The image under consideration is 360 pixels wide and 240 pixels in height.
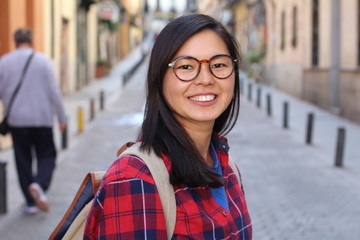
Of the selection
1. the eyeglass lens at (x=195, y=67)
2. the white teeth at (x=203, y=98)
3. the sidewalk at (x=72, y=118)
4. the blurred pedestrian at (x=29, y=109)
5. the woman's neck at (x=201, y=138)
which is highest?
the eyeglass lens at (x=195, y=67)

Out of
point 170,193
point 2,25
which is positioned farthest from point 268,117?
point 170,193

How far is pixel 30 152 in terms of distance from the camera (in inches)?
235

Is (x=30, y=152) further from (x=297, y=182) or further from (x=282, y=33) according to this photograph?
(x=282, y=33)

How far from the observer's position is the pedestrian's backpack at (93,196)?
1595mm

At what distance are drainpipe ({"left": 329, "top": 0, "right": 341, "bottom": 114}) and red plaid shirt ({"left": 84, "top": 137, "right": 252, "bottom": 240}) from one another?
602 inches

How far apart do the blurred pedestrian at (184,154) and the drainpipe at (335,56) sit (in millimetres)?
15025

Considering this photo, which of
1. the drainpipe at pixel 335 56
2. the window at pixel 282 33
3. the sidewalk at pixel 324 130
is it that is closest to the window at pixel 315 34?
the sidewalk at pixel 324 130

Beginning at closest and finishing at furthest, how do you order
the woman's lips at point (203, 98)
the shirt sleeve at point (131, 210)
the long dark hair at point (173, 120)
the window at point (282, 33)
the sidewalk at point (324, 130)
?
the shirt sleeve at point (131, 210)
the long dark hair at point (173, 120)
the woman's lips at point (203, 98)
the sidewalk at point (324, 130)
the window at point (282, 33)

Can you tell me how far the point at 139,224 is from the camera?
61.2 inches

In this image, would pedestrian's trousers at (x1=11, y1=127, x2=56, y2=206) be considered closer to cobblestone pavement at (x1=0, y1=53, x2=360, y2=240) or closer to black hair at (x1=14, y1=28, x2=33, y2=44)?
cobblestone pavement at (x1=0, y1=53, x2=360, y2=240)

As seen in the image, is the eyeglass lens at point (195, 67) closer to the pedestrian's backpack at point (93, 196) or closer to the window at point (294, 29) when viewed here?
the pedestrian's backpack at point (93, 196)

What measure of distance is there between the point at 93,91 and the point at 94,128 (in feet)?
38.4

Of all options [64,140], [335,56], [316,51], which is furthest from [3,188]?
[316,51]

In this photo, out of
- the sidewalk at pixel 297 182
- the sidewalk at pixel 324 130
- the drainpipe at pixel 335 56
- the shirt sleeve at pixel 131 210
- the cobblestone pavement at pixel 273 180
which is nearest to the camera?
the shirt sleeve at pixel 131 210
